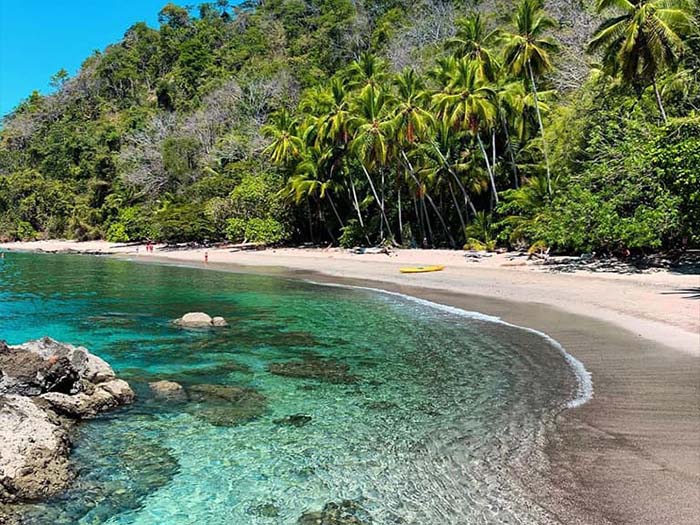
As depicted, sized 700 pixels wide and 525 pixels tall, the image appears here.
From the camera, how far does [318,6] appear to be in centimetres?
8019

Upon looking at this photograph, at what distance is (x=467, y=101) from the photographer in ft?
98.8


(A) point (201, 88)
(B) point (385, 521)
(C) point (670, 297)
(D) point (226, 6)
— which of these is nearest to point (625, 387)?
(B) point (385, 521)

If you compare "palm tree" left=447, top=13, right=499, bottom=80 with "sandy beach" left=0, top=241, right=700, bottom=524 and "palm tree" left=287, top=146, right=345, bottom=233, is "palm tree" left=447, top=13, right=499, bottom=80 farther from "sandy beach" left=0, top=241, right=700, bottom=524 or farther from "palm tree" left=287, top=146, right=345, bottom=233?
"sandy beach" left=0, top=241, right=700, bottom=524

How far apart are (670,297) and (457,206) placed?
66.3 ft

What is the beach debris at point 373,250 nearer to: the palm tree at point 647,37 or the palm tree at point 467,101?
the palm tree at point 467,101

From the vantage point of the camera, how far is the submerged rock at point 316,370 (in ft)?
33.6

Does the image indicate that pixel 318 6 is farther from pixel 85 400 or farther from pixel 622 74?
pixel 85 400

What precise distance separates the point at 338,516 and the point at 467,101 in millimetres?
27926

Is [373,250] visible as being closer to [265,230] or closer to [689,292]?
[265,230]

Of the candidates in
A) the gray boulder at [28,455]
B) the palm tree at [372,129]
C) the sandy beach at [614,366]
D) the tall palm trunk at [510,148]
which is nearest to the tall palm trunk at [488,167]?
the tall palm trunk at [510,148]

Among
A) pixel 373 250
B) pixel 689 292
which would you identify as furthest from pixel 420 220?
pixel 689 292

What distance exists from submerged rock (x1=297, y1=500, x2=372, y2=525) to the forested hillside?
1675cm

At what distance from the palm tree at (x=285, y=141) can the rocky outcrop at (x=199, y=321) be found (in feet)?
89.3

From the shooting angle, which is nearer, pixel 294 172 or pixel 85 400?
pixel 85 400
